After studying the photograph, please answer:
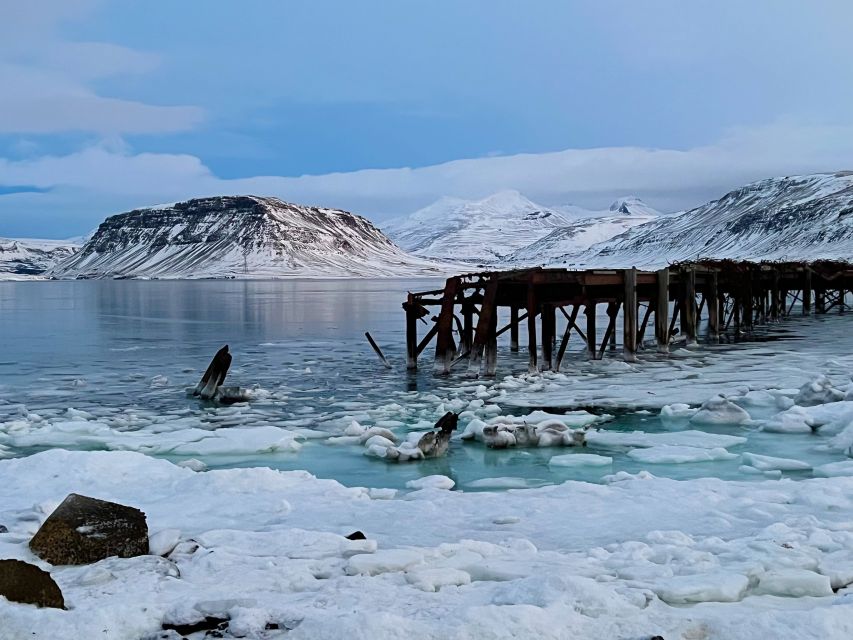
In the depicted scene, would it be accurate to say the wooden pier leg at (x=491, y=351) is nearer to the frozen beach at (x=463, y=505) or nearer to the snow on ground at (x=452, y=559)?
the frozen beach at (x=463, y=505)

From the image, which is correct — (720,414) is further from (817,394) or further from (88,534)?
(88,534)

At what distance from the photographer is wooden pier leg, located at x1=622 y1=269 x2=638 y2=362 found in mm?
20891

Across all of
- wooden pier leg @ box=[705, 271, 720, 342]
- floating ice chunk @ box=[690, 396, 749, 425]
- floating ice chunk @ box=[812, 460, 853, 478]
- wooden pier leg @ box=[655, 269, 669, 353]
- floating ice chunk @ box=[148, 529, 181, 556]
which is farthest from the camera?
wooden pier leg @ box=[705, 271, 720, 342]

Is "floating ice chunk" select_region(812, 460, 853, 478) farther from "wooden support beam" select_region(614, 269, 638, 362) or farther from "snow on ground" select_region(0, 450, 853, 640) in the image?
"wooden support beam" select_region(614, 269, 638, 362)

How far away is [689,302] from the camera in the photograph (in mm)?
24344

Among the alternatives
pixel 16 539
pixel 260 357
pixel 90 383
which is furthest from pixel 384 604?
pixel 260 357

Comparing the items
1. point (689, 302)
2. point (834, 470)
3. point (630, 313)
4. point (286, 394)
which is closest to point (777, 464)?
point (834, 470)

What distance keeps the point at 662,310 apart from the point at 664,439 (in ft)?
37.2

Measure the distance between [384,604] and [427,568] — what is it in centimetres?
79

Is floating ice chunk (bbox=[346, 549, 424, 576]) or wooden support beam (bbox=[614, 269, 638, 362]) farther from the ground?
wooden support beam (bbox=[614, 269, 638, 362])

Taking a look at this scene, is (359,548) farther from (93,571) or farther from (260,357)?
(260,357)

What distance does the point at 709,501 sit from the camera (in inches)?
319

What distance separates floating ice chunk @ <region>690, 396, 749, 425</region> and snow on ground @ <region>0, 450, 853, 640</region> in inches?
170

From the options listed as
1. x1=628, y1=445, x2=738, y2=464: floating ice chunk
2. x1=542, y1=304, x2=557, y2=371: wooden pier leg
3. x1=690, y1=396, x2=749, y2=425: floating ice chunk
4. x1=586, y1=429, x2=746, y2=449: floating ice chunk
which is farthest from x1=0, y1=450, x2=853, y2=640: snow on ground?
x1=542, y1=304, x2=557, y2=371: wooden pier leg
